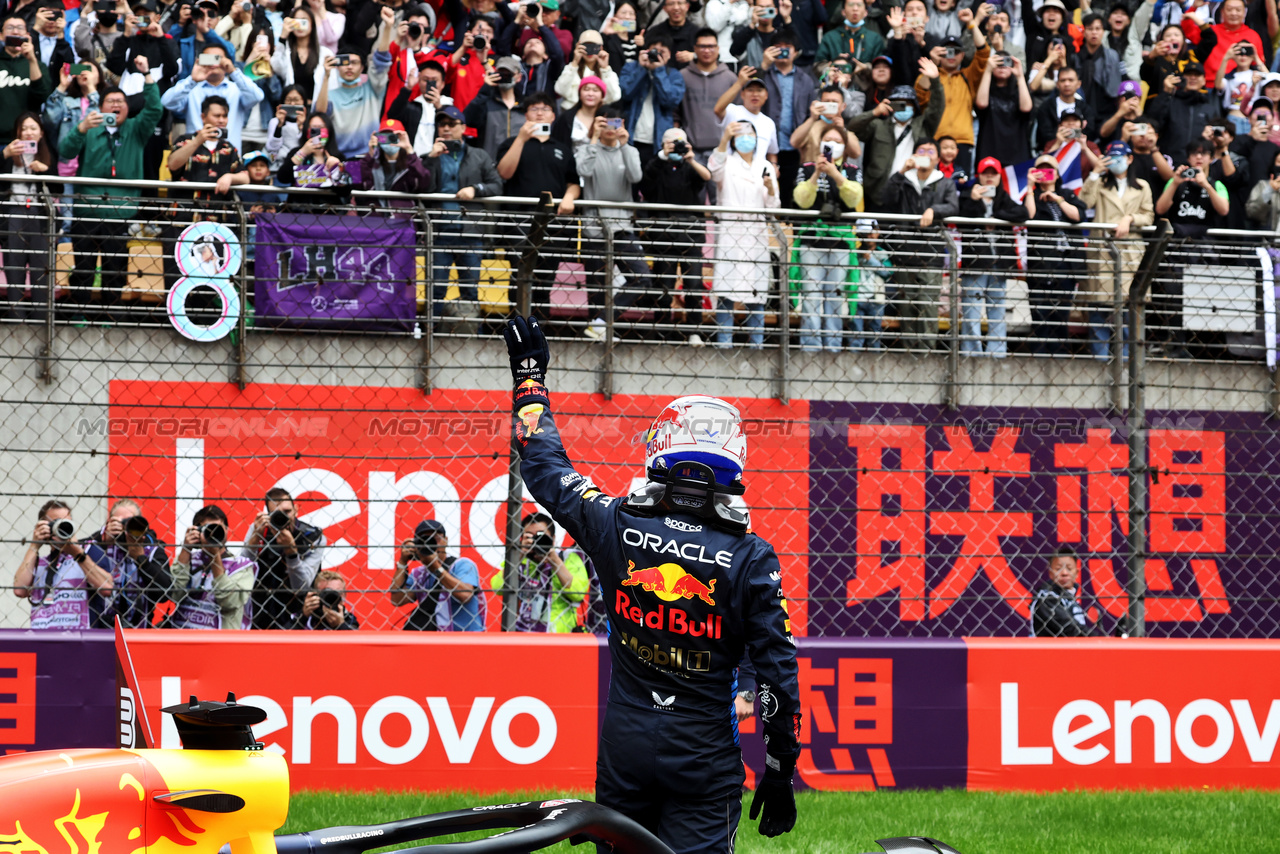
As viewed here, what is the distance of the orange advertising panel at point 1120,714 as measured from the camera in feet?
24.0

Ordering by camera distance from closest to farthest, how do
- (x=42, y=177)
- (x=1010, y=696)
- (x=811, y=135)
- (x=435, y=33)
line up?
(x=1010, y=696), (x=42, y=177), (x=811, y=135), (x=435, y=33)

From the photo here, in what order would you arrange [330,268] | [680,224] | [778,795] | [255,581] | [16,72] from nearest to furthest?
[778,795] < [255,581] < [330,268] < [680,224] < [16,72]

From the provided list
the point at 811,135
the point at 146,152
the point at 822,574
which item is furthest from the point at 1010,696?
the point at 146,152

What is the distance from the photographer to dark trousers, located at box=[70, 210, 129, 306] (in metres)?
8.78

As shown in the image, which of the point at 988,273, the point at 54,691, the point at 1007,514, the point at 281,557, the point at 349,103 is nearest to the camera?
the point at 54,691

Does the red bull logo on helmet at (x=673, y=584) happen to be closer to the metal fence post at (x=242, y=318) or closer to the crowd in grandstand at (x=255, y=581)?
the crowd in grandstand at (x=255, y=581)

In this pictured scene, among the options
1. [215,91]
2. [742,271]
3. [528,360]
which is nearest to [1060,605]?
[742,271]

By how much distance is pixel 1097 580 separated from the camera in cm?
1009

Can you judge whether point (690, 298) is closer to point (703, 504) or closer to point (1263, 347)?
point (1263, 347)

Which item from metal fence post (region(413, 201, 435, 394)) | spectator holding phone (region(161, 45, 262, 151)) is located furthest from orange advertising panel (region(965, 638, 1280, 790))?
spectator holding phone (region(161, 45, 262, 151))

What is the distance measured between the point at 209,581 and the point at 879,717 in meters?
3.67

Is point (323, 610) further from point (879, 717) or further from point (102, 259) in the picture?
point (102, 259)

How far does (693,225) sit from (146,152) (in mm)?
4155

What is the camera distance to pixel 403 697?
6.91m
